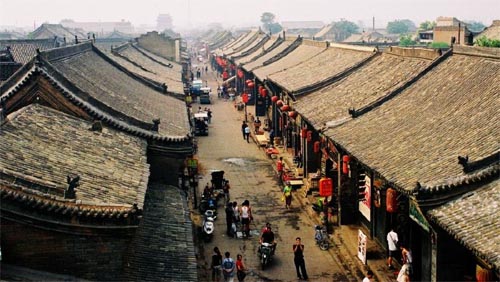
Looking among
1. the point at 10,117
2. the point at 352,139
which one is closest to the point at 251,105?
the point at 352,139

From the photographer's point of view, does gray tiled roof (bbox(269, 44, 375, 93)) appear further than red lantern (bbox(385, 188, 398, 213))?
Yes

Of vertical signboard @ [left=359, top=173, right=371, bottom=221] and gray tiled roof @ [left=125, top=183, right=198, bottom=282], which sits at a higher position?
vertical signboard @ [left=359, top=173, right=371, bottom=221]

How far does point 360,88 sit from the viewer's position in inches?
1102

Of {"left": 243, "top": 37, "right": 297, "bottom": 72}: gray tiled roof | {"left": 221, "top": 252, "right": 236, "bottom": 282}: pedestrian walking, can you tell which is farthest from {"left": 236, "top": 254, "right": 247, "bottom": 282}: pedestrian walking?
{"left": 243, "top": 37, "right": 297, "bottom": 72}: gray tiled roof

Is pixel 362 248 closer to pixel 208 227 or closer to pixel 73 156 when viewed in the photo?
pixel 208 227

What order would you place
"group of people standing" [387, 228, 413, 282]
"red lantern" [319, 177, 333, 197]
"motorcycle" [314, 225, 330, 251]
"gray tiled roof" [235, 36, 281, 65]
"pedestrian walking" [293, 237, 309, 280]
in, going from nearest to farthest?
"group of people standing" [387, 228, 413, 282] < "pedestrian walking" [293, 237, 309, 280] < "motorcycle" [314, 225, 330, 251] < "red lantern" [319, 177, 333, 197] < "gray tiled roof" [235, 36, 281, 65]

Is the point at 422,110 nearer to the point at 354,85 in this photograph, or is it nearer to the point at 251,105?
the point at 354,85

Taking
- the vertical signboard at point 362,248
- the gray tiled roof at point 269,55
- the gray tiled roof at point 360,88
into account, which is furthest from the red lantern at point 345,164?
the gray tiled roof at point 269,55

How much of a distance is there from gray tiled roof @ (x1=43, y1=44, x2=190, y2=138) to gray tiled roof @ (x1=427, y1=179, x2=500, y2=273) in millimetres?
11126

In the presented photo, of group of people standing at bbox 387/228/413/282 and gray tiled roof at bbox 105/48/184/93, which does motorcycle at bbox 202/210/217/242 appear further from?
gray tiled roof at bbox 105/48/184/93

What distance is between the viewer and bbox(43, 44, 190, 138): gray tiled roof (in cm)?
2452

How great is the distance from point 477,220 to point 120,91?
755 inches

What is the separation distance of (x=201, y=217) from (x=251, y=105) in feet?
112

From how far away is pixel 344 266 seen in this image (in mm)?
20453
